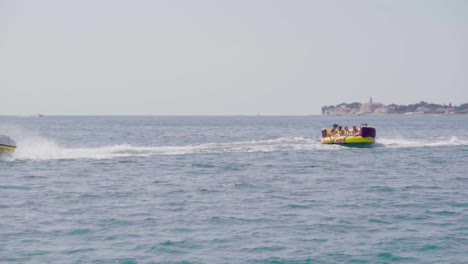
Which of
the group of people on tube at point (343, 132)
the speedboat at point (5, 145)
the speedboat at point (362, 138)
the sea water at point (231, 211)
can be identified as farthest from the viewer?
the group of people on tube at point (343, 132)

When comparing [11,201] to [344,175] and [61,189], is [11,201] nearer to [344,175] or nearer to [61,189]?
[61,189]

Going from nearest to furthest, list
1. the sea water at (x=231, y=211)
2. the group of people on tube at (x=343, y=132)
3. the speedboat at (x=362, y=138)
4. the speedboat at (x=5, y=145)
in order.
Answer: the sea water at (x=231, y=211) < the speedboat at (x=5, y=145) < the speedboat at (x=362, y=138) < the group of people on tube at (x=343, y=132)

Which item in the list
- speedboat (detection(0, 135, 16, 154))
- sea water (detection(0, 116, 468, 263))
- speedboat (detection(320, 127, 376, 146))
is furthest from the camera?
speedboat (detection(320, 127, 376, 146))

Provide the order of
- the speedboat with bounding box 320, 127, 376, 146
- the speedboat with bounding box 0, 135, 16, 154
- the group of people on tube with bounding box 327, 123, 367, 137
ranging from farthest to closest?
the group of people on tube with bounding box 327, 123, 367, 137
the speedboat with bounding box 320, 127, 376, 146
the speedboat with bounding box 0, 135, 16, 154

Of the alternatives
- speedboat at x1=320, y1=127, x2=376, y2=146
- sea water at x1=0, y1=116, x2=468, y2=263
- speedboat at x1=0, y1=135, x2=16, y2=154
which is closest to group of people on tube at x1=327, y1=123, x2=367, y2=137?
speedboat at x1=320, y1=127, x2=376, y2=146

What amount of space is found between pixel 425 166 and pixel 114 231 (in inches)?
803

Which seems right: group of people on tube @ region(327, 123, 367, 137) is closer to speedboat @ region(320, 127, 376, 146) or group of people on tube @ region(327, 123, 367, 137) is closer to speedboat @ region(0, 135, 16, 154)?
speedboat @ region(320, 127, 376, 146)

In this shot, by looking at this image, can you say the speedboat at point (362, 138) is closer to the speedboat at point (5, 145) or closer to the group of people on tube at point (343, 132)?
the group of people on tube at point (343, 132)

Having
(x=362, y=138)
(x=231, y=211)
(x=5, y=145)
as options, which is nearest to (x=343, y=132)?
(x=362, y=138)

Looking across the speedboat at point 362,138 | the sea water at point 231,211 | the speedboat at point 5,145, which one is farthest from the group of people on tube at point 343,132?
the speedboat at point 5,145

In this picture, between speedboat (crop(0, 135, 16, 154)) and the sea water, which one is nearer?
the sea water

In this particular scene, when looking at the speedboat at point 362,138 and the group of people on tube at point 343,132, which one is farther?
Result: the group of people on tube at point 343,132

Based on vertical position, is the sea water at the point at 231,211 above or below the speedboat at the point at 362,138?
below

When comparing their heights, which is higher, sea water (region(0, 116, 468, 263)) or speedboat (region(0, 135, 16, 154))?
speedboat (region(0, 135, 16, 154))
